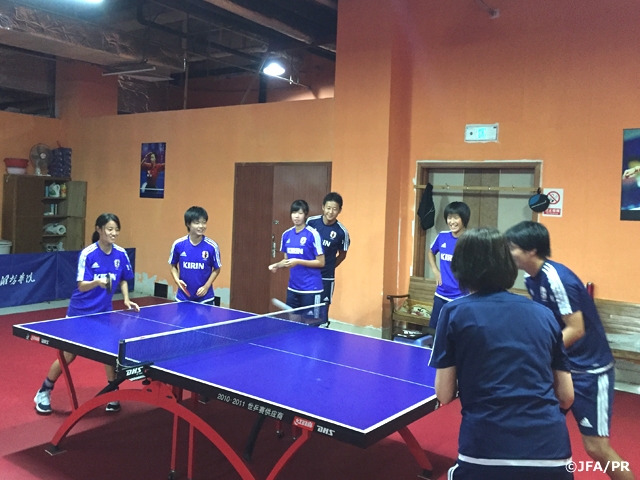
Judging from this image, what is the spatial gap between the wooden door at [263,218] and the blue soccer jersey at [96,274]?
142 inches

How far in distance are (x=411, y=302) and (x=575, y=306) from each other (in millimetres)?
4235

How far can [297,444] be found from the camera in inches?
102

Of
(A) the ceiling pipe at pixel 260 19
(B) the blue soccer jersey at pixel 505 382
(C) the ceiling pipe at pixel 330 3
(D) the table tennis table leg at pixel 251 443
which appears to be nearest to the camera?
(B) the blue soccer jersey at pixel 505 382

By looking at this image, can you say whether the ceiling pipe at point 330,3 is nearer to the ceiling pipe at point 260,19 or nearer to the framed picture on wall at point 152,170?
the ceiling pipe at point 260,19

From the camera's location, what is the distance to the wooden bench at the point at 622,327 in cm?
552

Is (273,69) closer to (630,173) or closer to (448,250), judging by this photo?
(448,250)

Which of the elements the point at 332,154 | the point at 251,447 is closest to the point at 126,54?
the point at 332,154

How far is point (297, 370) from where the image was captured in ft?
10.1

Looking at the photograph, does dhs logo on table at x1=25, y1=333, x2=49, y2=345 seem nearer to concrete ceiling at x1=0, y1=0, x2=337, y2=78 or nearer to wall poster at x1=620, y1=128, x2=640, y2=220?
concrete ceiling at x1=0, y1=0, x2=337, y2=78

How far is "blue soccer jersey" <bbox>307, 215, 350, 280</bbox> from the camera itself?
5.80 metres

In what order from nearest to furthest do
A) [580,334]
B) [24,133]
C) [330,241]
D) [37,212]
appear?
[580,334] → [330,241] → [37,212] → [24,133]

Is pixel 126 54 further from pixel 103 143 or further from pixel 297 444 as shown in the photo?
pixel 297 444

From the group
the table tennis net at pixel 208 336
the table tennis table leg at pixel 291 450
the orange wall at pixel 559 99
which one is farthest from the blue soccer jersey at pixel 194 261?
the orange wall at pixel 559 99

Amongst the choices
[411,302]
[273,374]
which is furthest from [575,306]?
[411,302]
